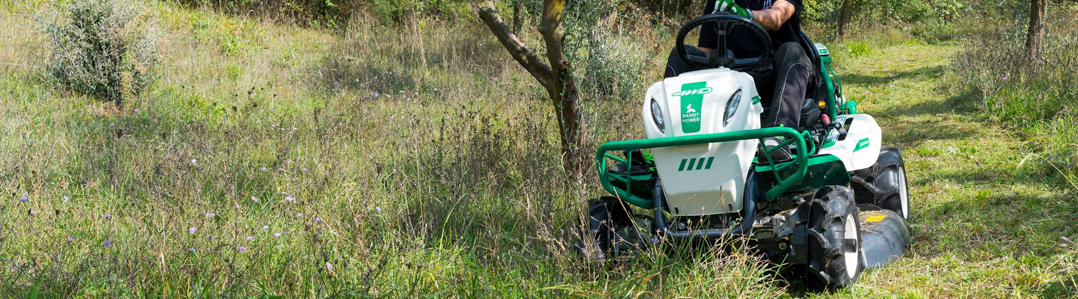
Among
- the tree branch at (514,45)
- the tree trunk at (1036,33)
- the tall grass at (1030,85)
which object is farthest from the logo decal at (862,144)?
the tree trunk at (1036,33)

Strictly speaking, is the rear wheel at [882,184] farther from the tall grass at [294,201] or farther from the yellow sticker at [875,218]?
the tall grass at [294,201]

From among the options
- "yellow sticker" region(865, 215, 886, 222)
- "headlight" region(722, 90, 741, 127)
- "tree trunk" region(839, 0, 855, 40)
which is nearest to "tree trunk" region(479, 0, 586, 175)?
"headlight" region(722, 90, 741, 127)

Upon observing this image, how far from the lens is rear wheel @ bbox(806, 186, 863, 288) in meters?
2.96

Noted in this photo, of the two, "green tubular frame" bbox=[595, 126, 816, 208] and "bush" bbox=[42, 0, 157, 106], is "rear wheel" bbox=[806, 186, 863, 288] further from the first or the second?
"bush" bbox=[42, 0, 157, 106]

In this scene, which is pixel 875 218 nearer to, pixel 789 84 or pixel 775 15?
pixel 789 84

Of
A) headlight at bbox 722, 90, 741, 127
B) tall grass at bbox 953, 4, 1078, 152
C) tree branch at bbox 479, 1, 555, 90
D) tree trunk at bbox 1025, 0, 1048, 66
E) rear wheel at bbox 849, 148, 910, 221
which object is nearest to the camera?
headlight at bbox 722, 90, 741, 127

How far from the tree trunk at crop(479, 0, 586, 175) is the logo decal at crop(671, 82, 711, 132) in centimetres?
125

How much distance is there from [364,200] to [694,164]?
1555 mm

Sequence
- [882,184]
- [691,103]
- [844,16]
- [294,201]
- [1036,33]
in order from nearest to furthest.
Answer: [691,103] → [294,201] → [882,184] → [1036,33] → [844,16]

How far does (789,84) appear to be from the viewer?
11.3 feet

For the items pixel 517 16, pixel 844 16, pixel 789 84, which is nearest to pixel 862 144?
pixel 789 84

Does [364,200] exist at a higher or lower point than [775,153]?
lower

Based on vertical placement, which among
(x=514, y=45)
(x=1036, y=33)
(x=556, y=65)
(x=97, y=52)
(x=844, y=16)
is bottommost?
(x=844, y=16)

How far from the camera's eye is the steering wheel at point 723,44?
337 centimetres
